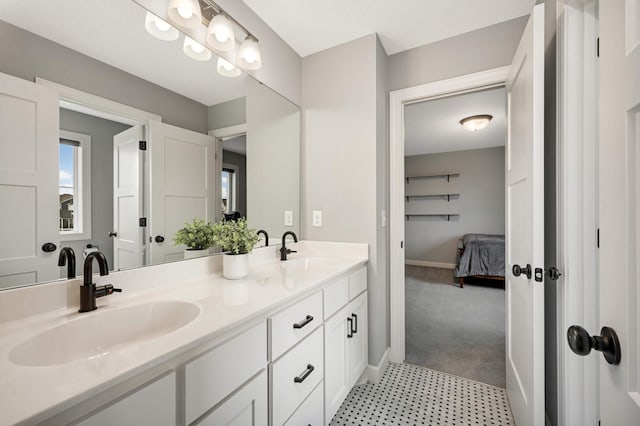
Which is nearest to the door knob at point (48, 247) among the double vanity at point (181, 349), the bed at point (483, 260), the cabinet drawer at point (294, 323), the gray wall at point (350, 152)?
the double vanity at point (181, 349)

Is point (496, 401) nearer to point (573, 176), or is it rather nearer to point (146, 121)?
point (573, 176)

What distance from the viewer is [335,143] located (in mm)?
2018

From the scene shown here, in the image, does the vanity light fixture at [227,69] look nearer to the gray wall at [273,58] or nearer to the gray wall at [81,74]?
the gray wall at [273,58]

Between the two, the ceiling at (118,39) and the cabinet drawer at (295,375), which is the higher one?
the ceiling at (118,39)

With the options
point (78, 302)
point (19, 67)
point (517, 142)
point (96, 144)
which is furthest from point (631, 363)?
point (19, 67)

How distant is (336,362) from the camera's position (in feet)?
4.77

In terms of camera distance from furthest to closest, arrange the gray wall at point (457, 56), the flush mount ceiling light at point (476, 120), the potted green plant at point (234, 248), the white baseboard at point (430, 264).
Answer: the white baseboard at point (430, 264)
the flush mount ceiling light at point (476, 120)
the gray wall at point (457, 56)
the potted green plant at point (234, 248)

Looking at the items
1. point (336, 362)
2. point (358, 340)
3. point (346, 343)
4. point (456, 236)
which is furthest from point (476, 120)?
point (336, 362)

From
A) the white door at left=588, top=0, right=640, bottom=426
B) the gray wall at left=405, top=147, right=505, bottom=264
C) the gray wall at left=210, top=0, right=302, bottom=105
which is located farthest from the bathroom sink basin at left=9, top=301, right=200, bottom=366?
the gray wall at left=405, top=147, right=505, bottom=264

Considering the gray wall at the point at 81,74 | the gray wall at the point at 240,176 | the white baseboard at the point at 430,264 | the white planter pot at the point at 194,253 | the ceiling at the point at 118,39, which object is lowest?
the white baseboard at the point at 430,264

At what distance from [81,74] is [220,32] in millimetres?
705

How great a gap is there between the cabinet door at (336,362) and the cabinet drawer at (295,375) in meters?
0.07

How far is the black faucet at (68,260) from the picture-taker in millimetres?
904

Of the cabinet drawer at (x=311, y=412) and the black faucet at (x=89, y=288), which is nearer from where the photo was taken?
the black faucet at (x=89, y=288)
